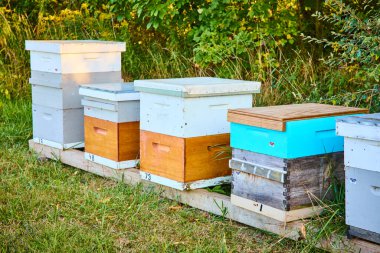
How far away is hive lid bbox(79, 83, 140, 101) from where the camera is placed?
4547mm

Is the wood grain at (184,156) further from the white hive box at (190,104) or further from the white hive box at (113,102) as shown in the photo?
the white hive box at (113,102)

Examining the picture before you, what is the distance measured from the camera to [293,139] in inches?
135

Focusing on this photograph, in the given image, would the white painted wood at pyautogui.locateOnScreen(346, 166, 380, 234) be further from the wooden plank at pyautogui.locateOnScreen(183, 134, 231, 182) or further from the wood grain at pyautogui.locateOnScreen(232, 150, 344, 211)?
the wooden plank at pyautogui.locateOnScreen(183, 134, 231, 182)

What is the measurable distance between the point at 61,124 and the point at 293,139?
2.18 meters

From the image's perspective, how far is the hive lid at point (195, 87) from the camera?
12.9 ft

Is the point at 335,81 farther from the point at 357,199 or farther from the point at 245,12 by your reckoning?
the point at 357,199

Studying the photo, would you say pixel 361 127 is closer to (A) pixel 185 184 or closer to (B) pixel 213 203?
(B) pixel 213 203

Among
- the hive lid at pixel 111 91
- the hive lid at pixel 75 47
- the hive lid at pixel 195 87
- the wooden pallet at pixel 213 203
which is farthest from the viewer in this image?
the hive lid at pixel 75 47

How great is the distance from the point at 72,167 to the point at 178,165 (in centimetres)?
139

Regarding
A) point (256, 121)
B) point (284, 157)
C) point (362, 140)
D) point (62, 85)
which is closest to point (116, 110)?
point (62, 85)

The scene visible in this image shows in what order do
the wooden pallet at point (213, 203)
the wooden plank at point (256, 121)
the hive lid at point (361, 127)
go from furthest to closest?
the wooden plank at point (256, 121)
the wooden pallet at point (213, 203)
the hive lid at point (361, 127)

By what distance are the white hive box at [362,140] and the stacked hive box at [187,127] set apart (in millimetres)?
1008

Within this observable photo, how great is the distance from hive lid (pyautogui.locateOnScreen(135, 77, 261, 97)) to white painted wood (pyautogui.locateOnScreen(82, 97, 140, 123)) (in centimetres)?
33

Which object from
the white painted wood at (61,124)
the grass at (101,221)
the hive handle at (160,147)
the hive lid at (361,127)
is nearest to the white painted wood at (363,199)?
the hive lid at (361,127)
